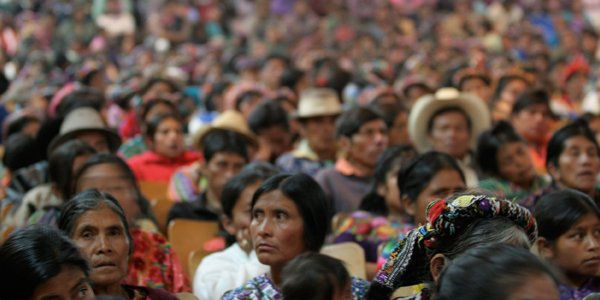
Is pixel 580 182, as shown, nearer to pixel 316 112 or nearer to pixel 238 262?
pixel 238 262

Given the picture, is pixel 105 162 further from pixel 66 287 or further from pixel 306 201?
pixel 66 287

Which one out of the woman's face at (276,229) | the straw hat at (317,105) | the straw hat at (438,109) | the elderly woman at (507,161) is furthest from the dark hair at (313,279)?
the straw hat at (317,105)

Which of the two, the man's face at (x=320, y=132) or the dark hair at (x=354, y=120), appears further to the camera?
the man's face at (x=320, y=132)

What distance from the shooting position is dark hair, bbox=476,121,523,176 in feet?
17.2

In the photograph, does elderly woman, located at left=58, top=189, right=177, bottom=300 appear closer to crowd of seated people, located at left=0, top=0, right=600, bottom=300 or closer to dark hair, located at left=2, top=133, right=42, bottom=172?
crowd of seated people, located at left=0, top=0, right=600, bottom=300

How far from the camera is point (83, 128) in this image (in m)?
5.45

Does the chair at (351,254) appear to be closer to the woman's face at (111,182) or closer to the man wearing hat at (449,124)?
the woman's face at (111,182)

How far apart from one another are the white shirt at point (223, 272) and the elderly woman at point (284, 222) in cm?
38

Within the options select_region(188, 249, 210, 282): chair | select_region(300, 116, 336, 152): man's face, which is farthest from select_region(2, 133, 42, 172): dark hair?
select_region(188, 249, 210, 282): chair

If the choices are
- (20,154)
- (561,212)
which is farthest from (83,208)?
(20,154)

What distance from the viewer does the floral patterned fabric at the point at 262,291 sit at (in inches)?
126

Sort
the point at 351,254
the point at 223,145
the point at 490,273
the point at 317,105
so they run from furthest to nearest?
the point at 317,105 → the point at 223,145 → the point at 351,254 → the point at 490,273

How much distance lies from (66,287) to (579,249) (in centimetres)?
183

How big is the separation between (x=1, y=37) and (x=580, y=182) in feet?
30.4
